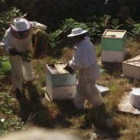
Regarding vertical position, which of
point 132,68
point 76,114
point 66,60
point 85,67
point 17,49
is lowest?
point 76,114

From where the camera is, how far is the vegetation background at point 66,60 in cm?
627

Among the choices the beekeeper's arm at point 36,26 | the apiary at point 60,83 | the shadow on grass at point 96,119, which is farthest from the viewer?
the beekeeper's arm at point 36,26

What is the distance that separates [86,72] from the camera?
20.8 feet

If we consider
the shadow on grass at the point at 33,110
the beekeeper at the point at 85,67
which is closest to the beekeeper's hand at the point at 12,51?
the shadow on grass at the point at 33,110

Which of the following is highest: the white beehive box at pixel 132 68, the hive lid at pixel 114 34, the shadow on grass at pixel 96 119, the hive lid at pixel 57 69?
the hive lid at pixel 114 34

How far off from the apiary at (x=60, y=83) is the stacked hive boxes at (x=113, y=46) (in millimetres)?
1542

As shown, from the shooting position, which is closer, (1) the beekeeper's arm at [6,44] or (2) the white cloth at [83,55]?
(2) the white cloth at [83,55]

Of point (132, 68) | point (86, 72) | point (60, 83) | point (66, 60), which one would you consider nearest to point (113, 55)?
point (132, 68)

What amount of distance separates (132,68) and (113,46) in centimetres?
79

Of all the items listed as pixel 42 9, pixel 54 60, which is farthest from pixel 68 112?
pixel 42 9

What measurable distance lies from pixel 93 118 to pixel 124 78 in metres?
1.84

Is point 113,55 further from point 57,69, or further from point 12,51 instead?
point 12,51

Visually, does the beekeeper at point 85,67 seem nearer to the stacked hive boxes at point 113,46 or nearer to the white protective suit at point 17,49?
the white protective suit at point 17,49

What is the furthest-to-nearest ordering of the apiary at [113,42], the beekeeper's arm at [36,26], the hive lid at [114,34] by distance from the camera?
the hive lid at [114,34] < the apiary at [113,42] < the beekeeper's arm at [36,26]
